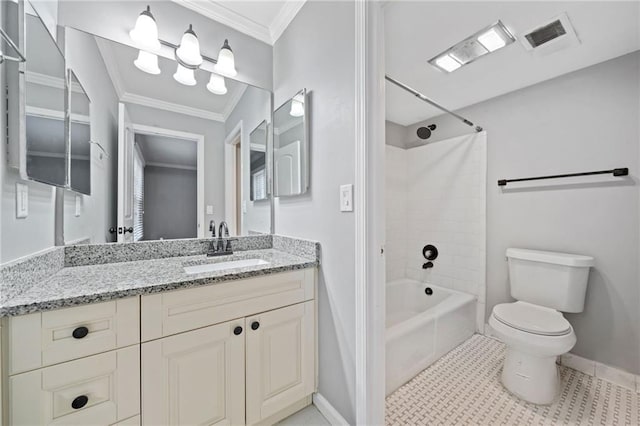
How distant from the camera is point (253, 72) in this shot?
1744 millimetres

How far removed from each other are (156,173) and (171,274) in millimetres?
743

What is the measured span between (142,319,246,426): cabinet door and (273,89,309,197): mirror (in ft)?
2.78

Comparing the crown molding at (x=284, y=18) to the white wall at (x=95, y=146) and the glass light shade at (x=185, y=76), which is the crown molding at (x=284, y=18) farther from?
the white wall at (x=95, y=146)

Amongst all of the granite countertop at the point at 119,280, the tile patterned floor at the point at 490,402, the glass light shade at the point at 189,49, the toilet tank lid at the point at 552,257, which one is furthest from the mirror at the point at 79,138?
the toilet tank lid at the point at 552,257

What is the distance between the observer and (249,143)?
5.82 ft

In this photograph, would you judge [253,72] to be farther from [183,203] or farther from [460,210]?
[460,210]

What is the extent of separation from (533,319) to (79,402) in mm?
2323

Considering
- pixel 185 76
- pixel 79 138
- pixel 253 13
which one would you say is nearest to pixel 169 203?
pixel 79 138

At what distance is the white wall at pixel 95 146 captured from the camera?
1194mm

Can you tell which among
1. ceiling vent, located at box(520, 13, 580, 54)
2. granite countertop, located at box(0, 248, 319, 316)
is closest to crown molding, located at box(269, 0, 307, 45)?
ceiling vent, located at box(520, 13, 580, 54)

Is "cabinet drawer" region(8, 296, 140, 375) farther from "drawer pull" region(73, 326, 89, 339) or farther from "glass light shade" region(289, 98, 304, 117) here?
"glass light shade" region(289, 98, 304, 117)

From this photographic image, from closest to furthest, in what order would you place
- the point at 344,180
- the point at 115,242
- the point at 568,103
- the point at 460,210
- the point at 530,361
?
the point at 344,180 → the point at 115,242 → the point at 530,361 → the point at 568,103 → the point at 460,210

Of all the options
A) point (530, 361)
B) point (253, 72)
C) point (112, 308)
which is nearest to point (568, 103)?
point (530, 361)

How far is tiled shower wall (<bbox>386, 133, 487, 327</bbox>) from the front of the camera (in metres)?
2.34
